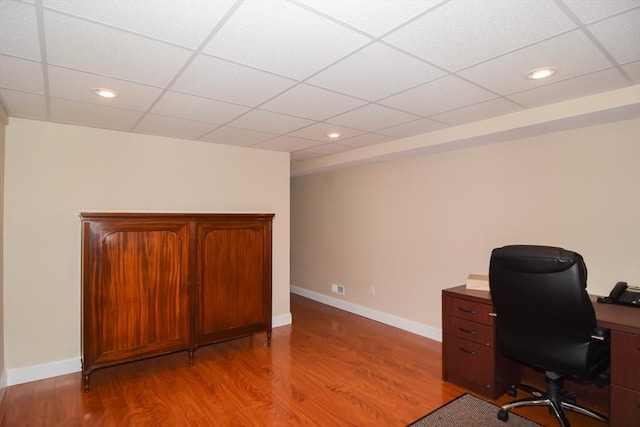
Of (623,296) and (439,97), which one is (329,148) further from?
(623,296)

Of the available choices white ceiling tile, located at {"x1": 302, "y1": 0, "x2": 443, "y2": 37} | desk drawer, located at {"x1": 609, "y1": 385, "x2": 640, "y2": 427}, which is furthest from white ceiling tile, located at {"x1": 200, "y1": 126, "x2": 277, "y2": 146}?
desk drawer, located at {"x1": 609, "y1": 385, "x2": 640, "y2": 427}

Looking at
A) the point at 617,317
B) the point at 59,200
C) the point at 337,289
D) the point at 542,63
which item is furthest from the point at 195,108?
the point at 337,289

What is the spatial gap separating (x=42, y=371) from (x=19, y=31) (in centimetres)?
286

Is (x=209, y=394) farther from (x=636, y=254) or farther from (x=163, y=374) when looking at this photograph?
(x=636, y=254)

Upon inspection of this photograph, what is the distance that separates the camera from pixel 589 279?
2.83m

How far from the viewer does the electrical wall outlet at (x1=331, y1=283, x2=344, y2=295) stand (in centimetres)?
529

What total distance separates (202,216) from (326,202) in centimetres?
262

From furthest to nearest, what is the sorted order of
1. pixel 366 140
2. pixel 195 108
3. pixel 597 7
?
1. pixel 366 140
2. pixel 195 108
3. pixel 597 7

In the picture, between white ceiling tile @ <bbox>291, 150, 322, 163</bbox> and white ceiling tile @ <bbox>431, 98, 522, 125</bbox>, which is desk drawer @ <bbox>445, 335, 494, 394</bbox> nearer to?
white ceiling tile @ <bbox>431, 98, 522, 125</bbox>

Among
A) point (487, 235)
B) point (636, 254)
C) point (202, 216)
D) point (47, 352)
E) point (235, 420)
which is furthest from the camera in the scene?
point (487, 235)

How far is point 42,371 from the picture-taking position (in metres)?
3.02

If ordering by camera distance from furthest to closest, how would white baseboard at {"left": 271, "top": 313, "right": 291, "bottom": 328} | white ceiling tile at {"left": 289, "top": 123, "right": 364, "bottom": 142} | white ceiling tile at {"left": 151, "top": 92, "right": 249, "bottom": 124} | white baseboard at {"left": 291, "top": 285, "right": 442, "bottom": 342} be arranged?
white baseboard at {"left": 271, "top": 313, "right": 291, "bottom": 328}, white baseboard at {"left": 291, "top": 285, "right": 442, "bottom": 342}, white ceiling tile at {"left": 289, "top": 123, "right": 364, "bottom": 142}, white ceiling tile at {"left": 151, "top": 92, "right": 249, "bottom": 124}

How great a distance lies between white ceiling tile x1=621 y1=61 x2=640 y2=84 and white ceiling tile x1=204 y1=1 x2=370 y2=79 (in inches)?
61.2

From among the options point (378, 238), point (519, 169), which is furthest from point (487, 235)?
point (378, 238)
